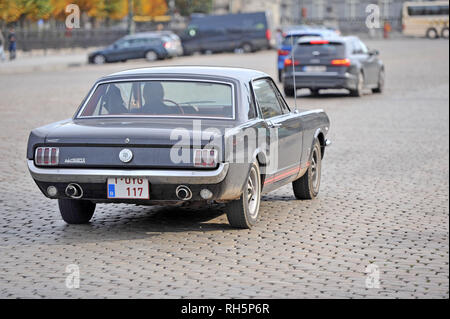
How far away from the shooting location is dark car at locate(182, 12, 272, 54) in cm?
6294

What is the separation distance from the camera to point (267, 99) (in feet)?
31.7

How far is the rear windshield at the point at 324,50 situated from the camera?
85.3ft

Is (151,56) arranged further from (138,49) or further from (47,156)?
(47,156)

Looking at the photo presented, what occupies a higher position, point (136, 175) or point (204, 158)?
point (204, 158)

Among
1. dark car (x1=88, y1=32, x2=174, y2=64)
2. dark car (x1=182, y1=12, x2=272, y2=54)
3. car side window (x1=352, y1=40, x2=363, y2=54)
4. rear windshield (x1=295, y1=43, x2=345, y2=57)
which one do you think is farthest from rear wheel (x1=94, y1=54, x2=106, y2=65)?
rear windshield (x1=295, y1=43, x2=345, y2=57)

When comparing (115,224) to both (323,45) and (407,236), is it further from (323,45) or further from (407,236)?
(323,45)

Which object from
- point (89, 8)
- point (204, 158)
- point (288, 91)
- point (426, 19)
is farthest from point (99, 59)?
point (89, 8)

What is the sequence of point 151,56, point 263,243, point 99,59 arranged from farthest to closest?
1. point 151,56
2. point 99,59
3. point 263,243

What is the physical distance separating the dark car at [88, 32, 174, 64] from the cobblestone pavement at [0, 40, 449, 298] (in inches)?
1455

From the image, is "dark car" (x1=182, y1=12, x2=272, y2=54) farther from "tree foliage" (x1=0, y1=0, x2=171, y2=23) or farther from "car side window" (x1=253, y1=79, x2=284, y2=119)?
"car side window" (x1=253, y1=79, x2=284, y2=119)

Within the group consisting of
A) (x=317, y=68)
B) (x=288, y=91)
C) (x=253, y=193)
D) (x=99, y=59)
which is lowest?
(x=99, y=59)

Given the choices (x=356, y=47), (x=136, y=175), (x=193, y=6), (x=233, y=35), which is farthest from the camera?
(x=193, y=6)

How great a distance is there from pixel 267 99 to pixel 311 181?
1373 millimetres

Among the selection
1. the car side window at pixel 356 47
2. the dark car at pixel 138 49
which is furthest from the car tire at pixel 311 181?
the dark car at pixel 138 49
